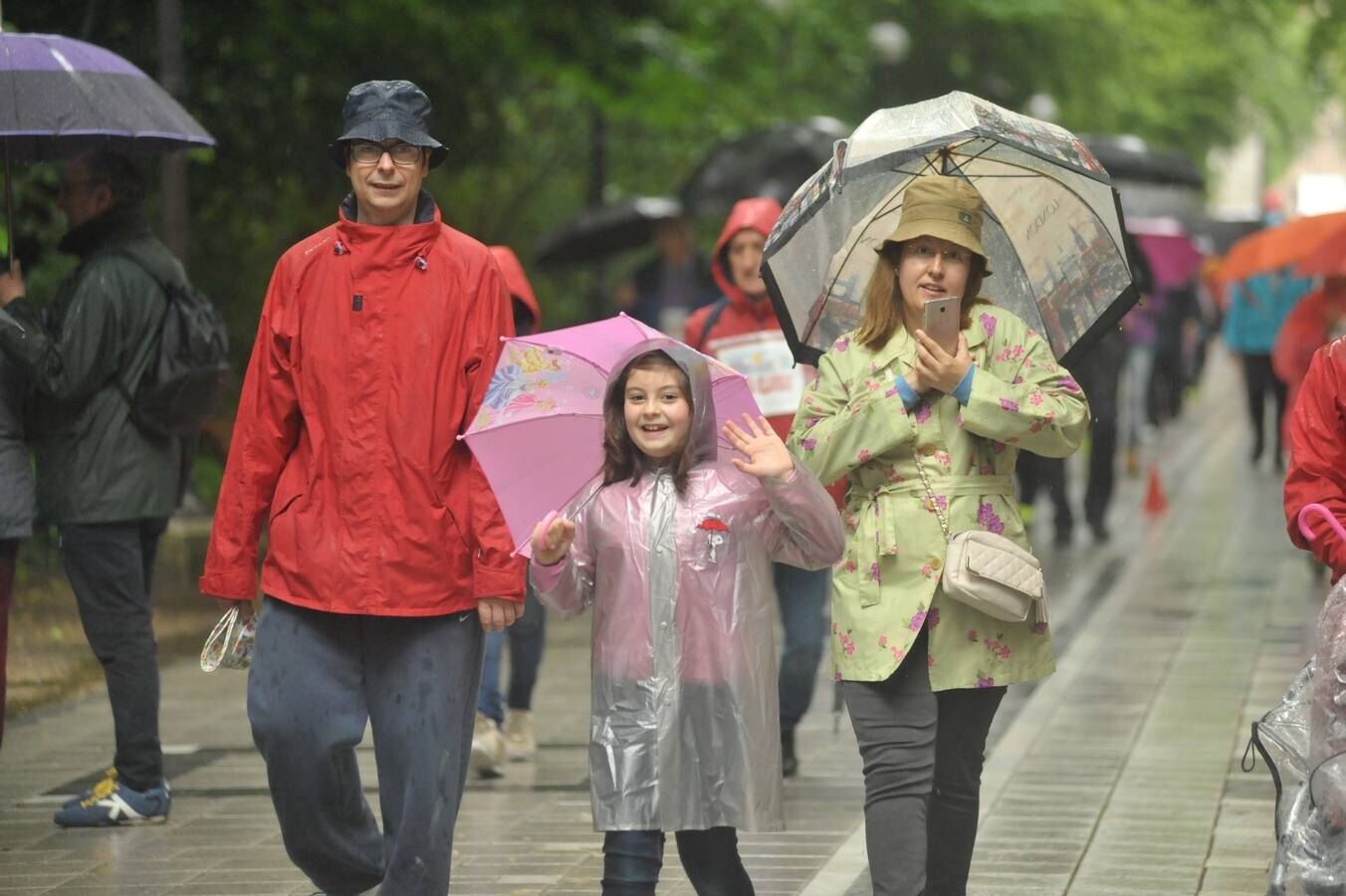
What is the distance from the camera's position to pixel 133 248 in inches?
298

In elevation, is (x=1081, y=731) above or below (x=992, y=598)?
below

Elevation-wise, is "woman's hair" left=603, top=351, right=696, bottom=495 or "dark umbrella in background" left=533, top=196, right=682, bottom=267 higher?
"dark umbrella in background" left=533, top=196, right=682, bottom=267

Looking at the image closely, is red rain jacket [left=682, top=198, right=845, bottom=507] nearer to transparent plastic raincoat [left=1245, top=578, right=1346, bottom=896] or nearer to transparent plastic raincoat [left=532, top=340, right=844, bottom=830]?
transparent plastic raincoat [left=532, top=340, right=844, bottom=830]

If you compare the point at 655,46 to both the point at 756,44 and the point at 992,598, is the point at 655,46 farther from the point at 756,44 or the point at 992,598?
the point at 992,598

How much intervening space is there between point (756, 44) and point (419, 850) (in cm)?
1802

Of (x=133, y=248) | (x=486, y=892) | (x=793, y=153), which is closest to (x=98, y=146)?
(x=133, y=248)

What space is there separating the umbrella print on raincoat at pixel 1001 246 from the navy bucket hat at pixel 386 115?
3.08 ft

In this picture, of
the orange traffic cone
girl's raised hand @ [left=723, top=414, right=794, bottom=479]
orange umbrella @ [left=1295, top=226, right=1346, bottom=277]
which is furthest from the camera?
the orange traffic cone

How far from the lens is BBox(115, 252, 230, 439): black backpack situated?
24.7ft

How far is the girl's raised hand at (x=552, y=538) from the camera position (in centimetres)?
521

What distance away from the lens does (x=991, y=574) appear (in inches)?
211

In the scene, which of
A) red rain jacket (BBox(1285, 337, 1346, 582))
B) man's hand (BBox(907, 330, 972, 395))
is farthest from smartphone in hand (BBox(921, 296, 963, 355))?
red rain jacket (BBox(1285, 337, 1346, 582))

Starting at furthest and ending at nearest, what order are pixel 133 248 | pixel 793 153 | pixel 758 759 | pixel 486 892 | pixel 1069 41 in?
pixel 1069 41, pixel 793 153, pixel 133 248, pixel 486 892, pixel 758 759

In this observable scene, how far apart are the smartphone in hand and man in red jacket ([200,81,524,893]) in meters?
0.98
